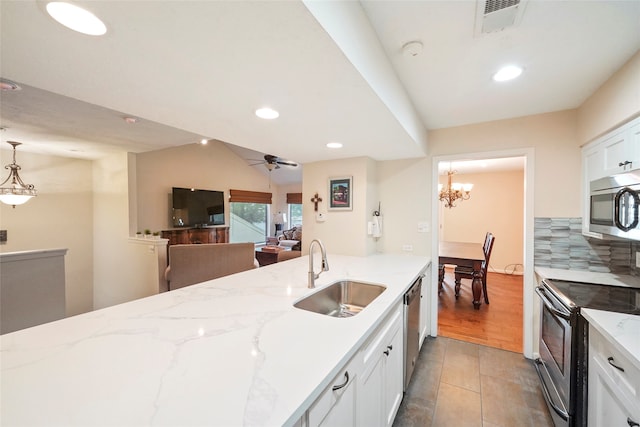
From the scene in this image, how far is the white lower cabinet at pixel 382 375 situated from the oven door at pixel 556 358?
34.5 inches

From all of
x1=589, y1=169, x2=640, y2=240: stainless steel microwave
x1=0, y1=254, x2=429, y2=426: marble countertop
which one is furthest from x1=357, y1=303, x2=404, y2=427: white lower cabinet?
x1=589, y1=169, x2=640, y2=240: stainless steel microwave

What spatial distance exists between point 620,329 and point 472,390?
1212mm

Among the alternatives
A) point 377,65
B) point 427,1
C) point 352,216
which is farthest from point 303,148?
point 427,1

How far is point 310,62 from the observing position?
0.97 metres

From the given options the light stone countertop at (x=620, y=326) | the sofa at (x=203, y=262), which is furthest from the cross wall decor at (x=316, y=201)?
the light stone countertop at (x=620, y=326)

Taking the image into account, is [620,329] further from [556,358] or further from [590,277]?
[590,277]

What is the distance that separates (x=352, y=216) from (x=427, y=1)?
1937 mm

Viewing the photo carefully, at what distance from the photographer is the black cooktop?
1372mm

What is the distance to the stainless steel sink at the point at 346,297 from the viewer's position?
5.56ft

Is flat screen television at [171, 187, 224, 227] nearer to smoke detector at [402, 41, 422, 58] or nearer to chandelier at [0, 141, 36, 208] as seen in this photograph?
chandelier at [0, 141, 36, 208]

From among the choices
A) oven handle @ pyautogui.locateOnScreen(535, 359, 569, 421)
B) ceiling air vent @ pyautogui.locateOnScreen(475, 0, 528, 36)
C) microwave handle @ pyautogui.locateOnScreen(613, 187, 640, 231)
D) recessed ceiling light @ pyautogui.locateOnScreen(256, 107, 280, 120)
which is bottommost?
oven handle @ pyautogui.locateOnScreen(535, 359, 569, 421)

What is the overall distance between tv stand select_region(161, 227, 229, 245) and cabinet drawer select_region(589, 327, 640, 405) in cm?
588

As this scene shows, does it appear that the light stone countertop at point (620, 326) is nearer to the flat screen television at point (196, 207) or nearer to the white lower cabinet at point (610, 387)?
the white lower cabinet at point (610, 387)

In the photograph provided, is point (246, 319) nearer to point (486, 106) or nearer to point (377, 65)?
point (377, 65)
